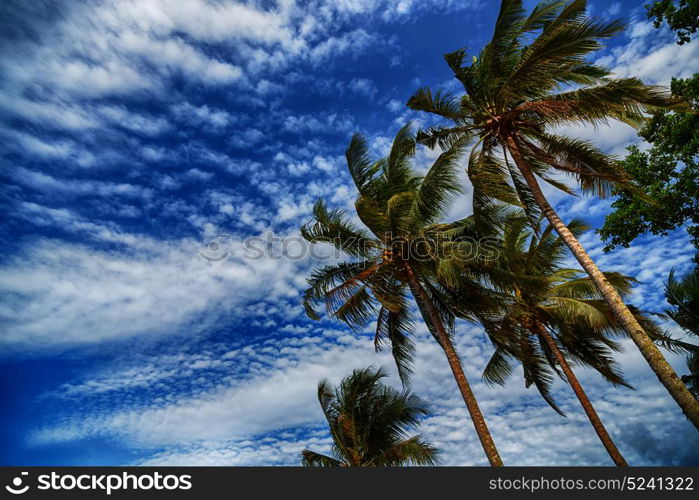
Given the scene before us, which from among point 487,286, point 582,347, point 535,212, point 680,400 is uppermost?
point 535,212

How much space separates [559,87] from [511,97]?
126cm

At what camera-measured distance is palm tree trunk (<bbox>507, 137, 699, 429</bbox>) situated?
6.83 metres

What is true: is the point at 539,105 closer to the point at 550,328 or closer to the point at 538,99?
the point at 538,99

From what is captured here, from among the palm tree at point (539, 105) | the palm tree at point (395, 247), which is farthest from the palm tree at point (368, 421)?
the palm tree at point (539, 105)

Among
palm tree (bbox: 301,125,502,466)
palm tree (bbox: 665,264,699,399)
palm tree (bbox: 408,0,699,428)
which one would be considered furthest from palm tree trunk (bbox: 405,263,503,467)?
palm tree (bbox: 665,264,699,399)

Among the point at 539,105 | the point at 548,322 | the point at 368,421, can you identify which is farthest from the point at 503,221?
the point at 368,421

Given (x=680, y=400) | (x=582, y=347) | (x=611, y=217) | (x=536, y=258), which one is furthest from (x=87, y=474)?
(x=611, y=217)

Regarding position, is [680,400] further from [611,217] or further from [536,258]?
[611,217]

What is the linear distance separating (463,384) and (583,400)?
5446mm

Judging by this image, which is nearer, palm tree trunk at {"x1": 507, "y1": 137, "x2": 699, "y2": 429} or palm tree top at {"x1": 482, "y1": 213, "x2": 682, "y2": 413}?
palm tree trunk at {"x1": 507, "y1": 137, "x2": 699, "y2": 429}

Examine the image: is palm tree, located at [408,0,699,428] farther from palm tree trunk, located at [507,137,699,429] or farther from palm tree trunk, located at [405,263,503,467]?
palm tree trunk, located at [405,263,503,467]

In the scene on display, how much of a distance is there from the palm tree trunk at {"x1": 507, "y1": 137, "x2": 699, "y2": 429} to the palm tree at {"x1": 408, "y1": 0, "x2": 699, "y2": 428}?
3 centimetres

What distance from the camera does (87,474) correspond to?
5375mm

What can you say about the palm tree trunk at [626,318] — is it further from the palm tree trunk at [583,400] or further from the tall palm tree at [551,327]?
the palm tree trunk at [583,400]
